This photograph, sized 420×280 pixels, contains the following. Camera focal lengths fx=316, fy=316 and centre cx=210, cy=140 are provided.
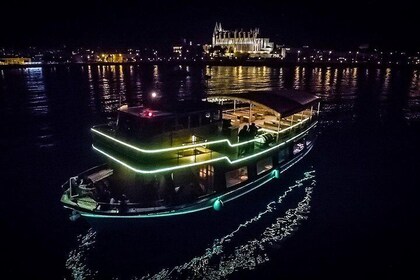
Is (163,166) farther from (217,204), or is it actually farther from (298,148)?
(298,148)

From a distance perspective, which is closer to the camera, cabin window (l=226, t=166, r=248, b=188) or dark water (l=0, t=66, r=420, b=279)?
dark water (l=0, t=66, r=420, b=279)

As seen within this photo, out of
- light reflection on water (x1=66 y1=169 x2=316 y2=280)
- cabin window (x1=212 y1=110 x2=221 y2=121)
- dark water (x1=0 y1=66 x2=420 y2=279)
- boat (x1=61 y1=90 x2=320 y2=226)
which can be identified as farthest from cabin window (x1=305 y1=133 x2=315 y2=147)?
cabin window (x1=212 y1=110 x2=221 y2=121)

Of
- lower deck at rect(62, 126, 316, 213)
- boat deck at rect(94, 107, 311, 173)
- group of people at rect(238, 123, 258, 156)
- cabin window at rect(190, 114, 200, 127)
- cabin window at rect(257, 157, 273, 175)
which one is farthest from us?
cabin window at rect(257, 157, 273, 175)

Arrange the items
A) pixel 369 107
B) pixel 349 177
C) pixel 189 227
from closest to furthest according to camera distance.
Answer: pixel 189 227, pixel 349 177, pixel 369 107

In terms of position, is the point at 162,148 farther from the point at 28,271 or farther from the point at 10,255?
the point at 10,255

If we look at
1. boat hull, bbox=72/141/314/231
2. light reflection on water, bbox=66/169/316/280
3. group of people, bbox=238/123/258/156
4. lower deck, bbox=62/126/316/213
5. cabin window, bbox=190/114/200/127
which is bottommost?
light reflection on water, bbox=66/169/316/280

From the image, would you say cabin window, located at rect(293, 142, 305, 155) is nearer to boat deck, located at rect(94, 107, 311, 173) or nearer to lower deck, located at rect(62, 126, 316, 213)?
boat deck, located at rect(94, 107, 311, 173)

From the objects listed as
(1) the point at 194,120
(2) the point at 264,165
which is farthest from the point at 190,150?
(2) the point at 264,165

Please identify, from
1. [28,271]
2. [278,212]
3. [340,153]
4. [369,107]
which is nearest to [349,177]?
[340,153]
